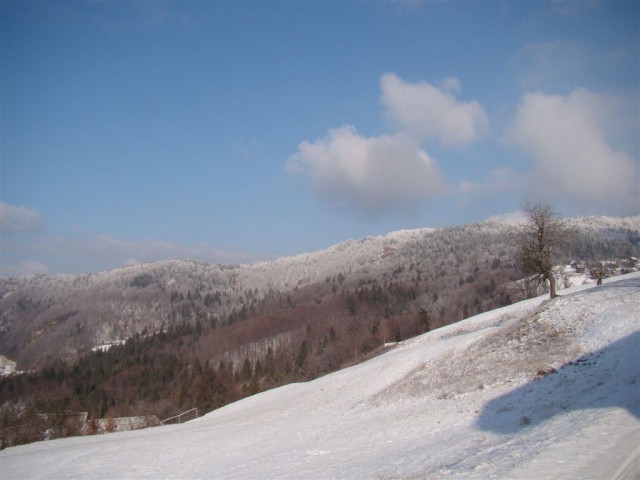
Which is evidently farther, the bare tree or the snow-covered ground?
the bare tree

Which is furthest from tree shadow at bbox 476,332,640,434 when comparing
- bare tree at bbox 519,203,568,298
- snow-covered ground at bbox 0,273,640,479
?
bare tree at bbox 519,203,568,298

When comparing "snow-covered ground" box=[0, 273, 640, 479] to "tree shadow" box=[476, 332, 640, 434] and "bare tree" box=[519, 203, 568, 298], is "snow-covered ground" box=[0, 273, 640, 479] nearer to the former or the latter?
"tree shadow" box=[476, 332, 640, 434]

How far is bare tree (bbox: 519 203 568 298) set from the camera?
38938 mm

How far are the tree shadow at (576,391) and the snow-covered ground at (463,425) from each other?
0.28 feet

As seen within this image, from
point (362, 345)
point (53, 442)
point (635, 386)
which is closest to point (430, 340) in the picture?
point (635, 386)

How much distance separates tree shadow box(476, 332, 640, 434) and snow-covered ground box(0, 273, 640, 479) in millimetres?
84

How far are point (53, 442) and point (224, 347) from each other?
13810cm

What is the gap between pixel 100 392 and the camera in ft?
462

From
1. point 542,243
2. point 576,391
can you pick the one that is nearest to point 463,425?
point 576,391

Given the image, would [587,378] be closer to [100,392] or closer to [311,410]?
[311,410]

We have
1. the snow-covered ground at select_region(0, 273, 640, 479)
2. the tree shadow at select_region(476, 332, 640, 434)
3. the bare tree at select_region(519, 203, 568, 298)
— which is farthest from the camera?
the bare tree at select_region(519, 203, 568, 298)

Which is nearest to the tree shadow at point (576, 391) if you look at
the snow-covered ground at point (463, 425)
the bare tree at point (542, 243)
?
the snow-covered ground at point (463, 425)

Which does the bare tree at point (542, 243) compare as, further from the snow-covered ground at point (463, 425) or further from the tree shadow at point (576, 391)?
the tree shadow at point (576, 391)

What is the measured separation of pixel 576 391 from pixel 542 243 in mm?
23567
